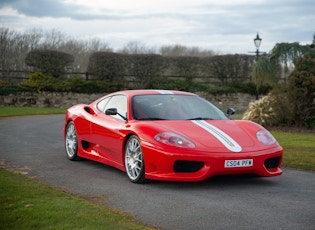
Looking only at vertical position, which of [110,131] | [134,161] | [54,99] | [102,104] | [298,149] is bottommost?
[54,99]

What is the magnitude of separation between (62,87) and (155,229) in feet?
85.7

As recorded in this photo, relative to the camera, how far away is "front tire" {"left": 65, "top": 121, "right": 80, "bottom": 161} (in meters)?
9.23

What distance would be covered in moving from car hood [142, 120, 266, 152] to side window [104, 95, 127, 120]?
856 millimetres

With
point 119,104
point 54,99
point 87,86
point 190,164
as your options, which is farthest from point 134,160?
point 87,86

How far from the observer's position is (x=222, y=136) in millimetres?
7090

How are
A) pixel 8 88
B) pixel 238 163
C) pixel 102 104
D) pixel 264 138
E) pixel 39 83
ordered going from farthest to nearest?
pixel 39 83
pixel 8 88
pixel 102 104
pixel 264 138
pixel 238 163

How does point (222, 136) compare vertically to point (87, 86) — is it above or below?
above

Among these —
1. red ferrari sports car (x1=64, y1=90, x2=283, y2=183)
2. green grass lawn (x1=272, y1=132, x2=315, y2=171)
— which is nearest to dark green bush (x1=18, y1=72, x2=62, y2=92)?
green grass lawn (x1=272, y1=132, x2=315, y2=171)

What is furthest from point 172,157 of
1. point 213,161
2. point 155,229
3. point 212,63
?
point 212,63

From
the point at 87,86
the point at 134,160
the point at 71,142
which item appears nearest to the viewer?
the point at 134,160

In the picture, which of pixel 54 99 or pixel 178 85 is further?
pixel 178 85

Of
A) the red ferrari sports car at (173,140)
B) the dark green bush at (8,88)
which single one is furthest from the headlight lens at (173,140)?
the dark green bush at (8,88)

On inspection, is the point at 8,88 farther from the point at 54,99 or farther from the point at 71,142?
the point at 71,142

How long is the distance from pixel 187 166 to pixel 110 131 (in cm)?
160
